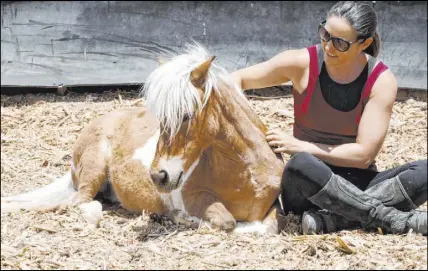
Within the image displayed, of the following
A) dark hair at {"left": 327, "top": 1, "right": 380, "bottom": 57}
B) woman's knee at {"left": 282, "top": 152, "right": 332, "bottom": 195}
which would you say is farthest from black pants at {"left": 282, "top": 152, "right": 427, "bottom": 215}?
dark hair at {"left": 327, "top": 1, "right": 380, "bottom": 57}

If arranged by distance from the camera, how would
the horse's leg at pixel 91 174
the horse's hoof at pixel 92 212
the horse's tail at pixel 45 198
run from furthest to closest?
the horse's leg at pixel 91 174 < the horse's tail at pixel 45 198 < the horse's hoof at pixel 92 212

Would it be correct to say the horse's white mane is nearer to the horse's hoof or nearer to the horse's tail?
the horse's hoof

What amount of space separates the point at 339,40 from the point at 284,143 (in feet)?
2.15

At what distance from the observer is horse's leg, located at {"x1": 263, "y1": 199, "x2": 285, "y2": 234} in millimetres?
4449

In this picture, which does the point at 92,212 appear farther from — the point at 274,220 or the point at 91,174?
the point at 274,220

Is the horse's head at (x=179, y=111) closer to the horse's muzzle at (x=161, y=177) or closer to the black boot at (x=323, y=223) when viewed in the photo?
the horse's muzzle at (x=161, y=177)

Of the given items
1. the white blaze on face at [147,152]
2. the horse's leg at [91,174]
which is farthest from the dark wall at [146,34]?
the white blaze on face at [147,152]

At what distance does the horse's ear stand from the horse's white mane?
0.08 ft

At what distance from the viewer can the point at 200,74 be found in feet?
13.0

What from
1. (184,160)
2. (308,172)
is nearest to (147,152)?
(184,160)

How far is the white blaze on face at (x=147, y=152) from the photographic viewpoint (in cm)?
477

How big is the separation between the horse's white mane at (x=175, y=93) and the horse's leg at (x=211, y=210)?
0.68m

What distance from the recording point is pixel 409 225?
4.16 meters

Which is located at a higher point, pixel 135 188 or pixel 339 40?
pixel 339 40
